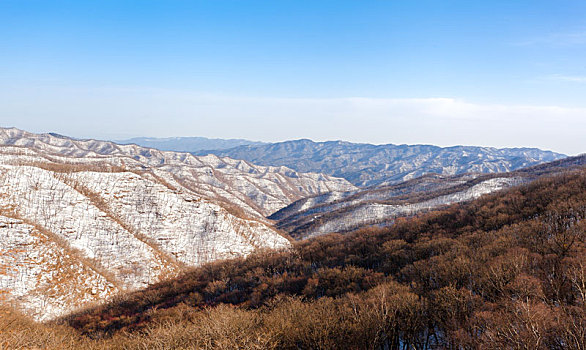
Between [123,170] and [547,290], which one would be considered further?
[123,170]

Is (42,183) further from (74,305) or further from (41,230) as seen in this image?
(74,305)

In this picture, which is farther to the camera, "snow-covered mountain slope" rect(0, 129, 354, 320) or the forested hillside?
"snow-covered mountain slope" rect(0, 129, 354, 320)

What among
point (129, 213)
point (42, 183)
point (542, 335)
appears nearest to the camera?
point (542, 335)

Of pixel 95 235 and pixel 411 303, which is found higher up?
pixel 411 303

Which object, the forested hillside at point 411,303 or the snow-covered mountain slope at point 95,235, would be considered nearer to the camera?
the forested hillside at point 411,303

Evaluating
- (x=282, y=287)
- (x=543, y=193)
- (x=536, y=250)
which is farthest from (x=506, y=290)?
(x=543, y=193)

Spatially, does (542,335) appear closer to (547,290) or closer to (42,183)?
(547,290)

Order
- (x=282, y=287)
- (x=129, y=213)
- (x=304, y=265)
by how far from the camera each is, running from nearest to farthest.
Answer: (x=282, y=287)
(x=304, y=265)
(x=129, y=213)

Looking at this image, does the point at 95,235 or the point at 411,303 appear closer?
the point at 411,303

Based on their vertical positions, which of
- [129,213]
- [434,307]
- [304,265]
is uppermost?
A: [434,307]

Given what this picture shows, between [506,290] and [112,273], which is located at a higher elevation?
[506,290]

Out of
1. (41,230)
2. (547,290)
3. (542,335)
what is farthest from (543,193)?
(41,230)
